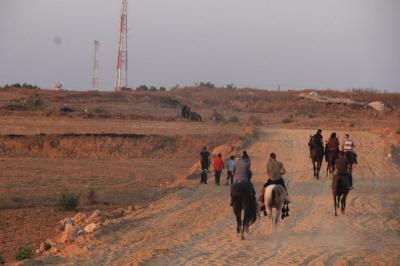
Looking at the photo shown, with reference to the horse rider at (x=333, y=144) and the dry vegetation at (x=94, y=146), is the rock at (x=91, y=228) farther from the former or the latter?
the horse rider at (x=333, y=144)

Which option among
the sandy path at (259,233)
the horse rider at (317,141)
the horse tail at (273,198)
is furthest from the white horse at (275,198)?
the horse rider at (317,141)

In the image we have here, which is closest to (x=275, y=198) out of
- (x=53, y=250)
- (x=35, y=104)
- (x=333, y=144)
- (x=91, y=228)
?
(x=91, y=228)

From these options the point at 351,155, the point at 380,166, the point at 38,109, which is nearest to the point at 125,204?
the point at 351,155

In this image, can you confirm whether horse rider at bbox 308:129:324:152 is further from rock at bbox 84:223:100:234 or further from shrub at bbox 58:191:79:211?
rock at bbox 84:223:100:234

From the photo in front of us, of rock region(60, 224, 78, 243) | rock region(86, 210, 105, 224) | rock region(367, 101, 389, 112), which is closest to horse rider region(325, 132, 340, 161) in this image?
rock region(86, 210, 105, 224)

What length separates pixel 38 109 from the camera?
228 feet

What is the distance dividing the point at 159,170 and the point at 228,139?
9.83m

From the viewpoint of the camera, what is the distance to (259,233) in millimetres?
21328

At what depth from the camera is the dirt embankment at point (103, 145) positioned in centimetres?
5072

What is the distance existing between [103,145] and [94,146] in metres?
0.57

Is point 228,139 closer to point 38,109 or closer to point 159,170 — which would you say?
point 159,170

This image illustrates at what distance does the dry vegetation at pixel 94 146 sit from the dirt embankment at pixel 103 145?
0.06 metres

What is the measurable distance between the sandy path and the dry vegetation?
360cm

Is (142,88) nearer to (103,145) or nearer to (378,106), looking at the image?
(378,106)
